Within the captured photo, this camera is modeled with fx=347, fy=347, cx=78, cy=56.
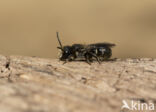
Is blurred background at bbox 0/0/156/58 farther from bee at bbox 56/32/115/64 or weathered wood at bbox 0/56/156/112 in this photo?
weathered wood at bbox 0/56/156/112

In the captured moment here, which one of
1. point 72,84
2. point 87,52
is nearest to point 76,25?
point 87,52

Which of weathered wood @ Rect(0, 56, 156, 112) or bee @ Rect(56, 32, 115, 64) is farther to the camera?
bee @ Rect(56, 32, 115, 64)

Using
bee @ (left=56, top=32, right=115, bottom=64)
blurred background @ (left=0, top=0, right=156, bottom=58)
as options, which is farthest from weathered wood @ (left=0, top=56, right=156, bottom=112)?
blurred background @ (left=0, top=0, right=156, bottom=58)

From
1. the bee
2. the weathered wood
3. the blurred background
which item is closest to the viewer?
the weathered wood

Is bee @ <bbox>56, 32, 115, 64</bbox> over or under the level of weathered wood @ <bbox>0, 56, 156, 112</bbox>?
over

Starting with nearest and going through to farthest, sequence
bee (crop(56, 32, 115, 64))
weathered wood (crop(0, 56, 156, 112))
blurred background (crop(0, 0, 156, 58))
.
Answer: weathered wood (crop(0, 56, 156, 112)), bee (crop(56, 32, 115, 64)), blurred background (crop(0, 0, 156, 58))

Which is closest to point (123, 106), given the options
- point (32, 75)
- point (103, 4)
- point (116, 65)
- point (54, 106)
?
→ point (54, 106)

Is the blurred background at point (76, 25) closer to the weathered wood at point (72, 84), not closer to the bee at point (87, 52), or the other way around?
the bee at point (87, 52)
